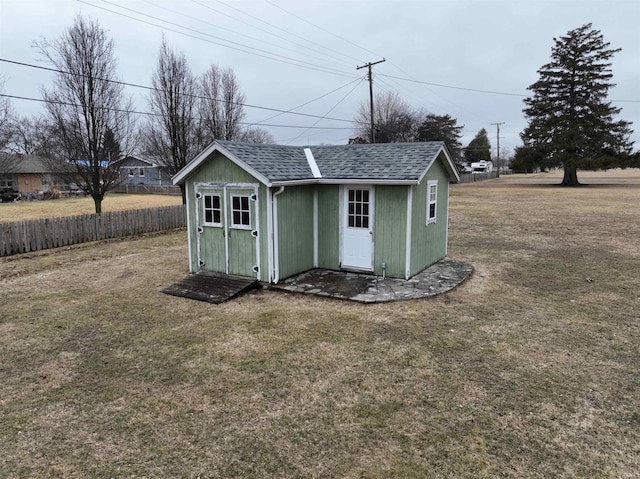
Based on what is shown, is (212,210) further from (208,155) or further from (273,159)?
(273,159)

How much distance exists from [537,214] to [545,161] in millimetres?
24768

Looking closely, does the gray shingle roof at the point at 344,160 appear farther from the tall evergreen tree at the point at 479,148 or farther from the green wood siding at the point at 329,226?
the tall evergreen tree at the point at 479,148

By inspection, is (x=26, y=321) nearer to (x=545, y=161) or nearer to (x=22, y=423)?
(x=22, y=423)

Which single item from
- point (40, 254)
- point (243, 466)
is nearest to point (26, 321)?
point (243, 466)

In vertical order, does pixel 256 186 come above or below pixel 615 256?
above

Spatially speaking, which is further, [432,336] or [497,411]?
[432,336]

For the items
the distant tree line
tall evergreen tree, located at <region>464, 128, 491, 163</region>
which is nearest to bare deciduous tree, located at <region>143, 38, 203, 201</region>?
the distant tree line

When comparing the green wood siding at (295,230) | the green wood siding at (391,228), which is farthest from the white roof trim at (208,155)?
the green wood siding at (391,228)

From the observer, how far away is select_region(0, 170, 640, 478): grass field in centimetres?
388

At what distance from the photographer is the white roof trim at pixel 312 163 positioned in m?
10.2

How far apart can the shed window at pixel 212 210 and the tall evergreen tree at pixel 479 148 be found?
84.9 m

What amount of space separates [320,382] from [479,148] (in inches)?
3618

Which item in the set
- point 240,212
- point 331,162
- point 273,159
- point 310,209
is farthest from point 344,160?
point 240,212

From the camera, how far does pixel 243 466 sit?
3.79 m
